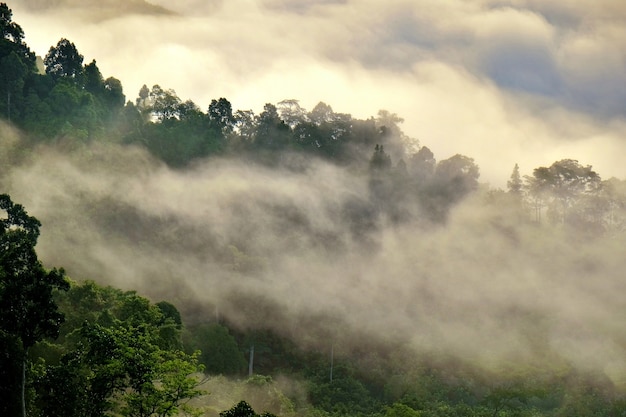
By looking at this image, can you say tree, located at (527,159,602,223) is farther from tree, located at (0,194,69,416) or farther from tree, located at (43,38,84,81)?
tree, located at (0,194,69,416)

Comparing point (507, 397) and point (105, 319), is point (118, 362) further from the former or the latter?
point (507, 397)

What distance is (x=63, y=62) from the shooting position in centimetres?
9688

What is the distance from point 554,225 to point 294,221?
2092 inches

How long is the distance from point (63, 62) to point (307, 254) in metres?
45.4

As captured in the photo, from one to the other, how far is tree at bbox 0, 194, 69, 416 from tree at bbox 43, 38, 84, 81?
72.1m

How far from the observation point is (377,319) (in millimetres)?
89500

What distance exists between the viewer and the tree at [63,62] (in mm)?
96312

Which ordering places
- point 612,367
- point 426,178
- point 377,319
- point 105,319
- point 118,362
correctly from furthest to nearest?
point 426,178
point 377,319
point 612,367
point 105,319
point 118,362

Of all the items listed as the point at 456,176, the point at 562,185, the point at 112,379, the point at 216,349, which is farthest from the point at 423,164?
the point at 112,379

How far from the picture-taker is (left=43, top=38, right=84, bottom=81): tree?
96312 millimetres

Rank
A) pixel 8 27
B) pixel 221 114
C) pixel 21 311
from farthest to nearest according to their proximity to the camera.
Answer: pixel 221 114
pixel 8 27
pixel 21 311

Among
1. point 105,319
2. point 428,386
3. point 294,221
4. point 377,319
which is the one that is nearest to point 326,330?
point 377,319

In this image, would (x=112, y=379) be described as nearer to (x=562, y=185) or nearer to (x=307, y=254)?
(x=307, y=254)

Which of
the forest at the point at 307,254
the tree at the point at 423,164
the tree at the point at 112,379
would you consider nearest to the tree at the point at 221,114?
the forest at the point at 307,254
